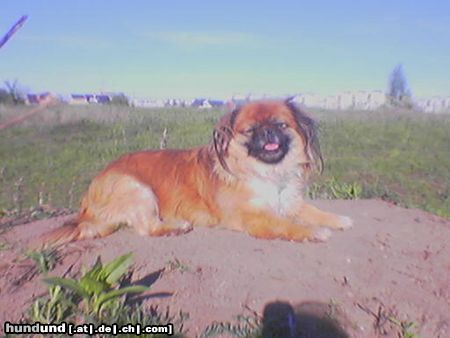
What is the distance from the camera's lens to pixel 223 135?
489 centimetres

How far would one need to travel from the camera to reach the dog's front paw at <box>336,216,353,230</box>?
5.29 meters

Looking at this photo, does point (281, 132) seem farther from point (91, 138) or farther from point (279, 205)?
point (91, 138)

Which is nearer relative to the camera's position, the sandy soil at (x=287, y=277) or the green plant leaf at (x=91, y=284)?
the green plant leaf at (x=91, y=284)

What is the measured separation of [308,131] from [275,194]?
0.67 m

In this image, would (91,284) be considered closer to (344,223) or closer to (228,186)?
(228,186)

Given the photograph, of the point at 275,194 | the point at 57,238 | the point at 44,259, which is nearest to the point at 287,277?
the point at 275,194

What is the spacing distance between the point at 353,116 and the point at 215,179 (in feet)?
42.3

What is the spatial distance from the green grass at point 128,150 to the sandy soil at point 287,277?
455cm

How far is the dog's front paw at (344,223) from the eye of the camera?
5.29 metres

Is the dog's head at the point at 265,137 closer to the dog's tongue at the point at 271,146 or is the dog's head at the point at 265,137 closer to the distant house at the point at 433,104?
the dog's tongue at the point at 271,146

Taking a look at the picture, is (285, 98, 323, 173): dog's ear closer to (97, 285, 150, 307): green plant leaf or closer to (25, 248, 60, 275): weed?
(97, 285, 150, 307): green plant leaf

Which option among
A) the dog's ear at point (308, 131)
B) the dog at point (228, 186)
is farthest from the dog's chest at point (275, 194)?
the dog's ear at point (308, 131)

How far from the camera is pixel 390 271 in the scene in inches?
172

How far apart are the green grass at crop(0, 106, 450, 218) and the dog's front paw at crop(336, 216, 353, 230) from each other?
4097 mm
